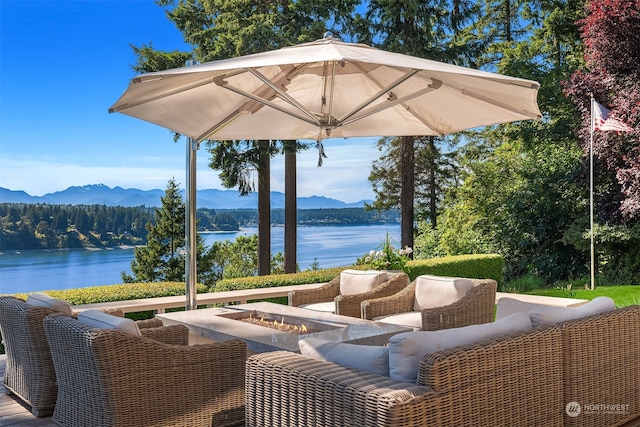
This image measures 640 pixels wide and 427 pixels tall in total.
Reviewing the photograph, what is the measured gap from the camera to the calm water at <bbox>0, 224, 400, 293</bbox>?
17.5 m

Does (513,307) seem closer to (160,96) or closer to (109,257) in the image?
(160,96)

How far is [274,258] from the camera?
22938 millimetres

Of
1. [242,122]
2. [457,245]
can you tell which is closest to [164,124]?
[242,122]

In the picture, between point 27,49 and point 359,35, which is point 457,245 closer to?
point 359,35

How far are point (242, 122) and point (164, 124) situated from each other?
3.03ft

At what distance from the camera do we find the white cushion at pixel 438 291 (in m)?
5.80

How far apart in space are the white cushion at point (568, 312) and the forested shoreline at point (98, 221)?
50.9ft

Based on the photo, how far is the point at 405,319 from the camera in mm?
5691

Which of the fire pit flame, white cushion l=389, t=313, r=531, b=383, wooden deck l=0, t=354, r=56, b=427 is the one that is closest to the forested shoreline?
the fire pit flame

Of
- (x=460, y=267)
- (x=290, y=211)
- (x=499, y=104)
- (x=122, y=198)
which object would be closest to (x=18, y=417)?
(x=499, y=104)

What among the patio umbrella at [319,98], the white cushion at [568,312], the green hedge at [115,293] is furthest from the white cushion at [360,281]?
the white cushion at [568,312]

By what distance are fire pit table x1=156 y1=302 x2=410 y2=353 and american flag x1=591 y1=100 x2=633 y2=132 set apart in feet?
23.0

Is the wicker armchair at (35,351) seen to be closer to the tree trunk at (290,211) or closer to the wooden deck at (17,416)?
the wooden deck at (17,416)

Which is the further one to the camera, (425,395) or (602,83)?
(602,83)
